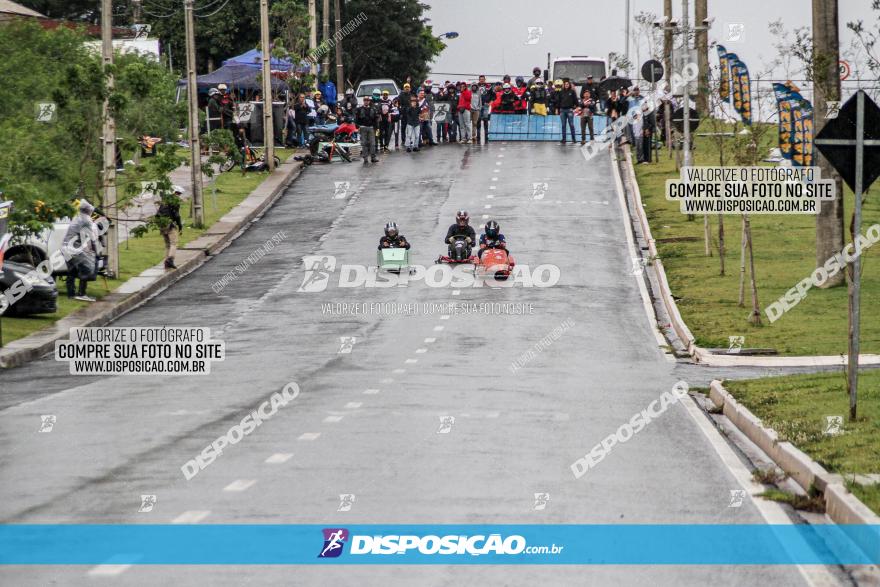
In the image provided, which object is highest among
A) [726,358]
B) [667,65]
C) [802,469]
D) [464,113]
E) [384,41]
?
[384,41]

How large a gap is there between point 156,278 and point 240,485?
72.2 ft

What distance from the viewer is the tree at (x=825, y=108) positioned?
29.1 m

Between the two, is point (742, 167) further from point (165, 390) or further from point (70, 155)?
point (70, 155)

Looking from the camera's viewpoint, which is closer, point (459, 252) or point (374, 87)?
point (459, 252)

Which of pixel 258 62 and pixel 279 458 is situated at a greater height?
pixel 258 62

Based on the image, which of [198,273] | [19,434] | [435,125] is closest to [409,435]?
[19,434]

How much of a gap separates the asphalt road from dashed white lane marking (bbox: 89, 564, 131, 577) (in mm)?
45

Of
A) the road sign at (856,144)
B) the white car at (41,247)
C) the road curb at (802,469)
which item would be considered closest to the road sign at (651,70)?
the white car at (41,247)

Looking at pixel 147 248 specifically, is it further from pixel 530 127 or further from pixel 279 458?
pixel 279 458

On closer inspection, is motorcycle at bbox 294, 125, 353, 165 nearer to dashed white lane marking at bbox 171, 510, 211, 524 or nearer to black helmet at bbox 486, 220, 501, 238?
black helmet at bbox 486, 220, 501, 238

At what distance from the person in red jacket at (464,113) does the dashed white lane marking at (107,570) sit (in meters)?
48.1

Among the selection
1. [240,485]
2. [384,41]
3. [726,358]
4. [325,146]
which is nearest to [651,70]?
[325,146]

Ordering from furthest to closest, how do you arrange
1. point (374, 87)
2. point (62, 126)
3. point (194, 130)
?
point (374, 87), point (194, 130), point (62, 126)

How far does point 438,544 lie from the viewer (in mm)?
10141
